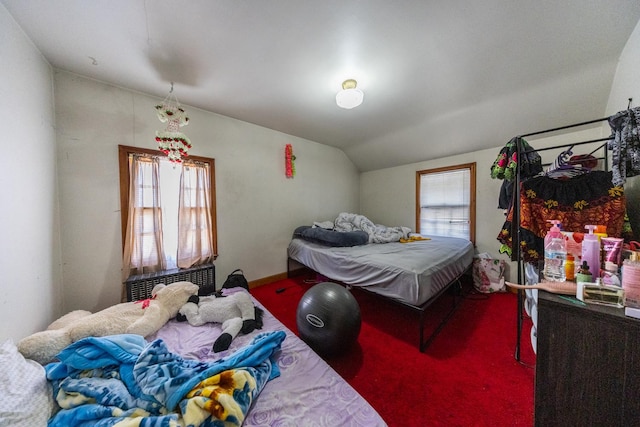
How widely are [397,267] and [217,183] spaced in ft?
8.06

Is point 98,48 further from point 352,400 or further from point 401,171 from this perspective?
point 401,171

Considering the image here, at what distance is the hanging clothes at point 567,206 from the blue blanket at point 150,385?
6.53ft

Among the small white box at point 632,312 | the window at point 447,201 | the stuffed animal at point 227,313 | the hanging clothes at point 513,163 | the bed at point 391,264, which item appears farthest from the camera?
the window at point 447,201

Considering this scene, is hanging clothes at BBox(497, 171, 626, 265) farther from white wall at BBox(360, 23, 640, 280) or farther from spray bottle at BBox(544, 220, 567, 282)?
spray bottle at BBox(544, 220, 567, 282)

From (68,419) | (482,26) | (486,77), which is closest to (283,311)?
(68,419)

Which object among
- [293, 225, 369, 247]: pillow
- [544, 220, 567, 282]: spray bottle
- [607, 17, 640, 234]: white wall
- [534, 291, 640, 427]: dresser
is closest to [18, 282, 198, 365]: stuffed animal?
[293, 225, 369, 247]: pillow

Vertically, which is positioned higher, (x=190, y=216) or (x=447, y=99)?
(x=447, y=99)

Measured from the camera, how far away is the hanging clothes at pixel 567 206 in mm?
1281

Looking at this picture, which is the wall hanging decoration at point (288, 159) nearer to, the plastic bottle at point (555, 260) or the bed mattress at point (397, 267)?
the bed mattress at point (397, 267)

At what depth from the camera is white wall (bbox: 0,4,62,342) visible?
120cm

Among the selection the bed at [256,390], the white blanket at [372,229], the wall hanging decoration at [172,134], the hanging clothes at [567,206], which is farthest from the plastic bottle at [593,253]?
the wall hanging decoration at [172,134]

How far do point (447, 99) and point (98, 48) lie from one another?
10.7ft

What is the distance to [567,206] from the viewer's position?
1.38 meters

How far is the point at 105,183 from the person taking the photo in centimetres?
199
